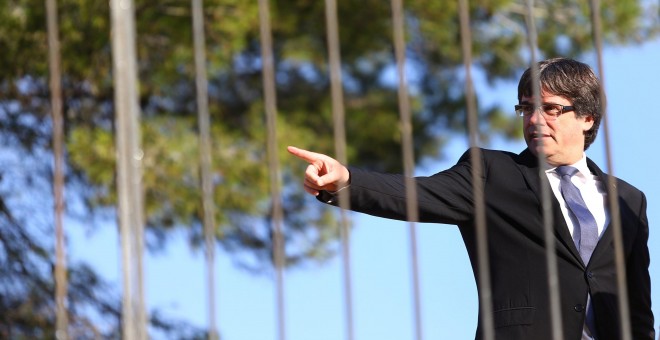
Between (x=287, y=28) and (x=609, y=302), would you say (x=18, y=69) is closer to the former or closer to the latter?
(x=287, y=28)

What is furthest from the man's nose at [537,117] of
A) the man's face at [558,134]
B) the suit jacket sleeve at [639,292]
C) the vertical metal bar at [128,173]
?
the vertical metal bar at [128,173]

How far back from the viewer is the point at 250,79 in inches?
310

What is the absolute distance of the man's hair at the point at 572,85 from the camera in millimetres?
2412

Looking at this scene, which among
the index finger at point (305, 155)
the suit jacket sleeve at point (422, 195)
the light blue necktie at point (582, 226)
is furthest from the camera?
the light blue necktie at point (582, 226)

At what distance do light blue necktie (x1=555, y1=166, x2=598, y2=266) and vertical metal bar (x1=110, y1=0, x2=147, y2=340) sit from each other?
0.80 metres

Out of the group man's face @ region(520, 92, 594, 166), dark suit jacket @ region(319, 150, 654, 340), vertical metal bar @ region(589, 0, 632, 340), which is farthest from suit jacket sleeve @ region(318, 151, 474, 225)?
vertical metal bar @ region(589, 0, 632, 340)

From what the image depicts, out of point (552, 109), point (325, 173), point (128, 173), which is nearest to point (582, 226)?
point (552, 109)

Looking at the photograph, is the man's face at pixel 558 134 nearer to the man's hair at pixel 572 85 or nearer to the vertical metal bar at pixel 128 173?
the man's hair at pixel 572 85

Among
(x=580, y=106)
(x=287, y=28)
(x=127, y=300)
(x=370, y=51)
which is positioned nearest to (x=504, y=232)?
(x=580, y=106)

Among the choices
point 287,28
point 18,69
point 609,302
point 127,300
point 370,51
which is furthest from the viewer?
point 370,51

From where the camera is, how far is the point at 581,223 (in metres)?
2.34

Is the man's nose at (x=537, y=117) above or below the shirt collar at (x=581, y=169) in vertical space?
above

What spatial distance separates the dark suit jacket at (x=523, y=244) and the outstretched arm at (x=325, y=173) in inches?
1.2

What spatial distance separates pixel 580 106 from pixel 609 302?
0.39 meters
